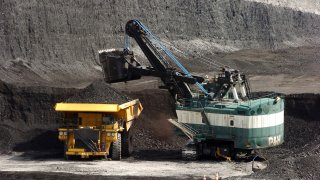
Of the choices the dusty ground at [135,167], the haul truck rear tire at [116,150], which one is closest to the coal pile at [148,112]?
the haul truck rear tire at [116,150]

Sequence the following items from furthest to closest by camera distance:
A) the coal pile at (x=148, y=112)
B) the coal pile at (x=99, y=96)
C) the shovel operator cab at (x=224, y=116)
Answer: the coal pile at (x=148, y=112), the coal pile at (x=99, y=96), the shovel operator cab at (x=224, y=116)

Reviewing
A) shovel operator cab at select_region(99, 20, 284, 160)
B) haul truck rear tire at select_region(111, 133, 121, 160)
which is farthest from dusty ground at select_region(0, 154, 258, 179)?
shovel operator cab at select_region(99, 20, 284, 160)

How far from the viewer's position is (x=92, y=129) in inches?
918

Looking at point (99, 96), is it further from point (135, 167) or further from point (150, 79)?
point (150, 79)

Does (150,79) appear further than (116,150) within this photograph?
Yes

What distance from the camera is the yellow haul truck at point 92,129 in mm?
23344

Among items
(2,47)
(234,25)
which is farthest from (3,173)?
(234,25)

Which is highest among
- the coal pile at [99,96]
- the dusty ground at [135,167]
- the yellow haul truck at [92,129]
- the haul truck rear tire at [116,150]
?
the coal pile at [99,96]

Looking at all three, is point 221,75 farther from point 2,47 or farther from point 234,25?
point 234,25

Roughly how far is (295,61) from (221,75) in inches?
1028

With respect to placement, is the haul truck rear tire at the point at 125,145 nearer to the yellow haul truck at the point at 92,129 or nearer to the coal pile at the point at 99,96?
the yellow haul truck at the point at 92,129

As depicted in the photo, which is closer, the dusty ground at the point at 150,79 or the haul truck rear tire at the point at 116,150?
the dusty ground at the point at 150,79

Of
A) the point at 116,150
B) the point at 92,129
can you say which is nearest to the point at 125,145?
the point at 116,150

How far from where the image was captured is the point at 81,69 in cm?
4191
